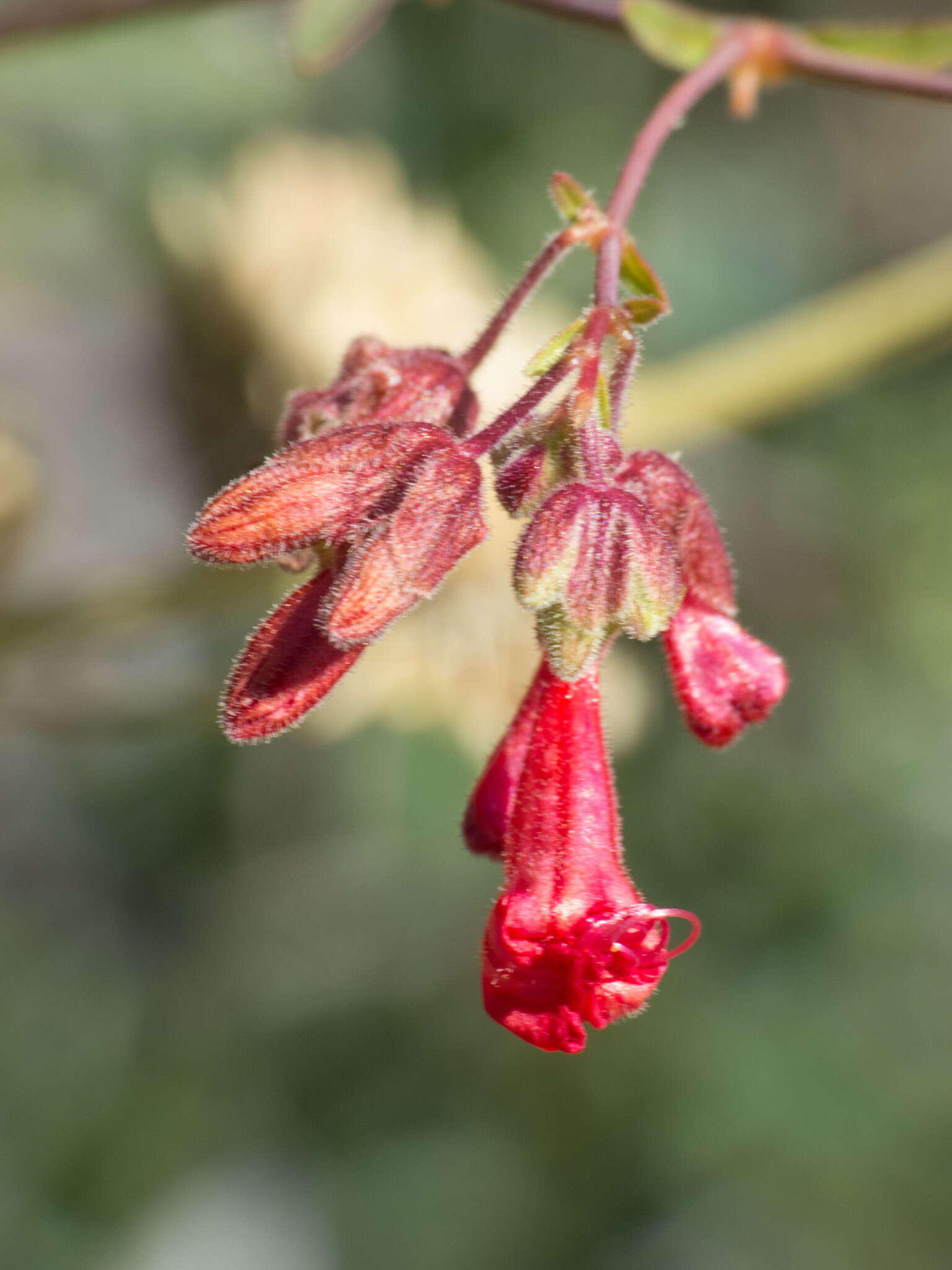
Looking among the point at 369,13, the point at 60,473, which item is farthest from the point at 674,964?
the point at 369,13

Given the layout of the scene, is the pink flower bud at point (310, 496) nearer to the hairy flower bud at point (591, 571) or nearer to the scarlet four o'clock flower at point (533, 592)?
the scarlet four o'clock flower at point (533, 592)

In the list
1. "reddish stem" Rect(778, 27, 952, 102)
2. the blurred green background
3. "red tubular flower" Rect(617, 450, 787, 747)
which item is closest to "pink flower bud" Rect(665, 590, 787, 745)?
"red tubular flower" Rect(617, 450, 787, 747)

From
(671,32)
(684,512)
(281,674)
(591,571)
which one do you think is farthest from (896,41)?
(281,674)

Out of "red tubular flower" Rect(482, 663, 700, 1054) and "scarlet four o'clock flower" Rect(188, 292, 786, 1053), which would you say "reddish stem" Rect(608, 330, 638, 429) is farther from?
"red tubular flower" Rect(482, 663, 700, 1054)

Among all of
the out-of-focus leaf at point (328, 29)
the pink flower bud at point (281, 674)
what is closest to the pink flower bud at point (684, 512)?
the pink flower bud at point (281, 674)

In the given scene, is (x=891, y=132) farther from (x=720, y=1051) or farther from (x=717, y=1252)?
(x=717, y=1252)

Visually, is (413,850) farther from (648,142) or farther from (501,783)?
(648,142)
